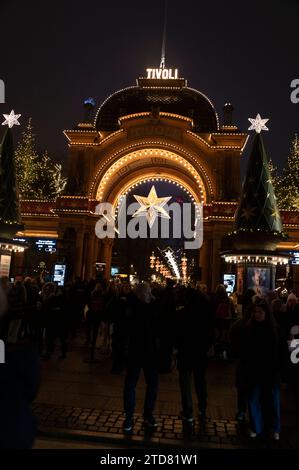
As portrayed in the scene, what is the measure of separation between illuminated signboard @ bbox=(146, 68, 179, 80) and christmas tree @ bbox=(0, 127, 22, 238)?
1993 centimetres

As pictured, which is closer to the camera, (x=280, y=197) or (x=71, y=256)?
(x=71, y=256)

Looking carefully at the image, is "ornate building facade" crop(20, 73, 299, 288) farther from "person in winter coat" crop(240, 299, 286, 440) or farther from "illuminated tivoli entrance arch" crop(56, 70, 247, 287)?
"person in winter coat" crop(240, 299, 286, 440)

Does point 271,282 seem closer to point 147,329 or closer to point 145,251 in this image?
point 147,329

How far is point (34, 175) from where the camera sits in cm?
4525

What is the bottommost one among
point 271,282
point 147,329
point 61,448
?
point 61,448

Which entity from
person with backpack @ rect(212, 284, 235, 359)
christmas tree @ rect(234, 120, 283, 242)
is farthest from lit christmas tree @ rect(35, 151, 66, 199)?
person with backpack @ rect(212, 284, 235, 359)

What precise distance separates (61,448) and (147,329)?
75.3 inches

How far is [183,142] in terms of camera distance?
31.3 meters

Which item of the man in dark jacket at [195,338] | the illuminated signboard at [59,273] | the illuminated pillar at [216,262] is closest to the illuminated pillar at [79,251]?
the illuminated signboard at [59,273]

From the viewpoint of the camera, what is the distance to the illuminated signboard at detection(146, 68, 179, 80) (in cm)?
3731

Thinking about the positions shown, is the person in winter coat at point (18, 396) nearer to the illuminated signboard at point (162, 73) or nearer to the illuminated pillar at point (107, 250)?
the illuminated pillar at point (107, 250)

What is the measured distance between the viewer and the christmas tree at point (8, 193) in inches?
810
